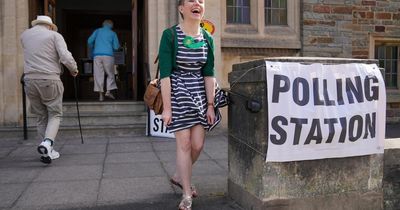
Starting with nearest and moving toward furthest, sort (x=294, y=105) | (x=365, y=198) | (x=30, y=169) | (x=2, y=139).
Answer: (x=294, y=105)
(x=365, y=198)
(x=30, y=169)
(x=2, y=139)

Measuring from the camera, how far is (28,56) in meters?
6.11

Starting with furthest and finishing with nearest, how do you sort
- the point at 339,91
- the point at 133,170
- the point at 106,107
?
1. the point at 106,107
2. the point at 133,170
3. the point at 339,91

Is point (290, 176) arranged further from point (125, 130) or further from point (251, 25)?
point (251, 25)

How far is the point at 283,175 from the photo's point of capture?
3.64 m

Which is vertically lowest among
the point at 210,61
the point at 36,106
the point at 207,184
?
the point at 207,184

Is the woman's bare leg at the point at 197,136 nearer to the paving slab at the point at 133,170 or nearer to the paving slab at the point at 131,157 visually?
the paving slab at the point at 133,170

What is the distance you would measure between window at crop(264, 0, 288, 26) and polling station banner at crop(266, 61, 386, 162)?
20.9 feet

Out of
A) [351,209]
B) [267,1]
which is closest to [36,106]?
[351,209]

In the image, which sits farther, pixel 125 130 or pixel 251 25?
pixel 251 25

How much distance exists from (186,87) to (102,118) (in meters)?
5.11

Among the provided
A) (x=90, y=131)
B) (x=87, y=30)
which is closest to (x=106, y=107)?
(x=90, y=131)

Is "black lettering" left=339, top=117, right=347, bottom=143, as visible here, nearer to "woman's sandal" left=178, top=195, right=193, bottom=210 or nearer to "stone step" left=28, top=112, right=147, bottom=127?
"woman's sandal" left=178, top=195, right=193, bottom=210

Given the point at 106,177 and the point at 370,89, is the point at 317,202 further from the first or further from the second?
the point at 106,177

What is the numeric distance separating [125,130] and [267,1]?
4.34 meters
